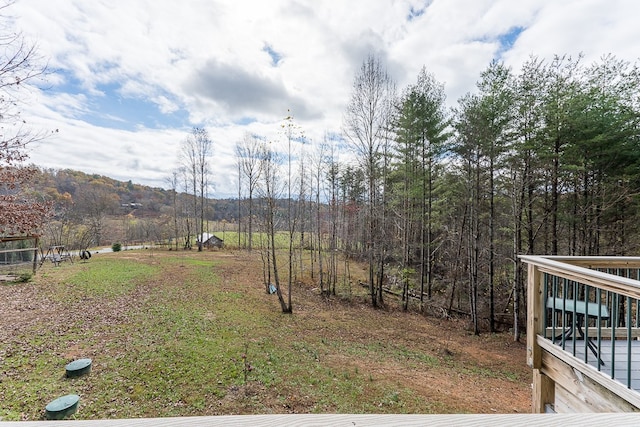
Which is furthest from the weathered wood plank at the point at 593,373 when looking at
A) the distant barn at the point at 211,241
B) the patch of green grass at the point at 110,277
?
the distant barn at the point at 211,241

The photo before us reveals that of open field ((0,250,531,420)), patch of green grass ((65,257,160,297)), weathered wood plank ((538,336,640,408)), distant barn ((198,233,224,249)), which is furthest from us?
distant barn ((198,233,224,249))

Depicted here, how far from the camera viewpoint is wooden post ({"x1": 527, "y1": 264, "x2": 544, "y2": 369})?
2.99m

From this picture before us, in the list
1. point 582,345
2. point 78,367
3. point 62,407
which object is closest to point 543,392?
point 582,345

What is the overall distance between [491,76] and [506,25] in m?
1.83

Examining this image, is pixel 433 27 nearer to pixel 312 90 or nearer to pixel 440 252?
pixel 312 90

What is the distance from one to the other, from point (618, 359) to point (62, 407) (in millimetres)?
6597

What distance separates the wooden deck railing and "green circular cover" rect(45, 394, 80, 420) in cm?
583

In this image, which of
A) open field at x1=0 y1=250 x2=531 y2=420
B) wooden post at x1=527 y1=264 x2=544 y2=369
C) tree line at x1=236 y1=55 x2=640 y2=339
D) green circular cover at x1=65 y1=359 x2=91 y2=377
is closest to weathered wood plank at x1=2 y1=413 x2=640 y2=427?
wooden post at x1=527 y1=264 x2=544 y2=369

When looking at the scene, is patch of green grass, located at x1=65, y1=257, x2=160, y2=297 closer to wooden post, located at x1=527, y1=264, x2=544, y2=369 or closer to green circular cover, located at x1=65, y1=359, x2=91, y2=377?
green circular cover, located at x1=65, y1=359, x2=91, y2=377

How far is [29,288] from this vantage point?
946 cm

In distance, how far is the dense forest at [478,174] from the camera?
836 cm

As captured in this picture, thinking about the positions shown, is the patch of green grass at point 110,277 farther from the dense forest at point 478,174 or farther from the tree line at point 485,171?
the tree line at point 485,171

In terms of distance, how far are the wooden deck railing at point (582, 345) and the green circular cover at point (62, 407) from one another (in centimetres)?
583

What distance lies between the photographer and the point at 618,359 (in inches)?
106
